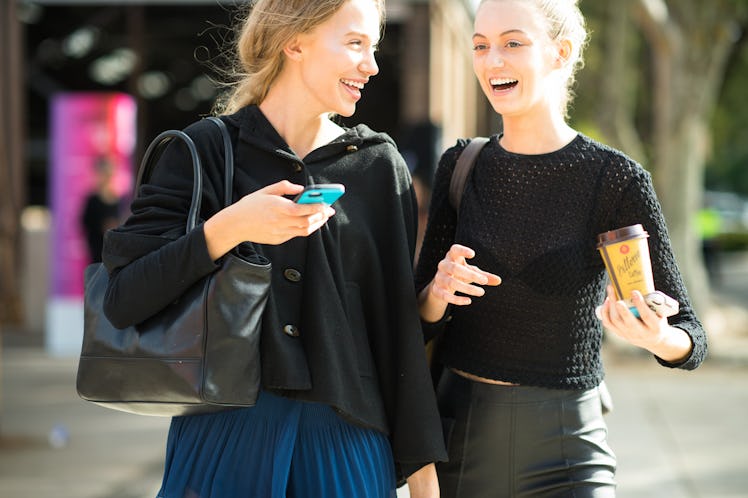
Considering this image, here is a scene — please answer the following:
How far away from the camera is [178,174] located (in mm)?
2389

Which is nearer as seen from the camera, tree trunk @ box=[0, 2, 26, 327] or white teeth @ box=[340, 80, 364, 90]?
white teeth @ box=[340, 80, 364, 90]

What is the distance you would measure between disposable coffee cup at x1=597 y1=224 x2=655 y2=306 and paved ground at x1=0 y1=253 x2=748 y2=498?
12.8ft

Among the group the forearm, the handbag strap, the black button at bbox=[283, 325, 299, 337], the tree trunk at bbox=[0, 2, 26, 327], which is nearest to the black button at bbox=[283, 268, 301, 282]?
the black button at bbox=[283, 325, 299, 337]

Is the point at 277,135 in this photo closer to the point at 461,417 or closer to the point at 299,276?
the point at 299,276

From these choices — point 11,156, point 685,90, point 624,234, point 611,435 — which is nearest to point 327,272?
point 624,234

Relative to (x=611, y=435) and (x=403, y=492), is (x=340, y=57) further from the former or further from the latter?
(x=611, y=435)

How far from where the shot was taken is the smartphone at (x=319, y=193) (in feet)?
6.84

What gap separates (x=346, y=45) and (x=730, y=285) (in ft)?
69.7

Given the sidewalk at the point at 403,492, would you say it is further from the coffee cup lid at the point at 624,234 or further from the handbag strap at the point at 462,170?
the coffee cup lid at the point at 624,234

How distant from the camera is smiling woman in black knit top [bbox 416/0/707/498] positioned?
8.74 feet

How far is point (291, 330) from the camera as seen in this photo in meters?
2.42

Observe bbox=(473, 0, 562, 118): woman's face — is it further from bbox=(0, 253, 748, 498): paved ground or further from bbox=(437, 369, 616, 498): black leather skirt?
bbox=(0, 253, 748, 498): paved ground

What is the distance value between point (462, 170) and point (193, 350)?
977mm

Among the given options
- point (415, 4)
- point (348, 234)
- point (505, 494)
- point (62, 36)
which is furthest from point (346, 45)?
point (62, 36)
